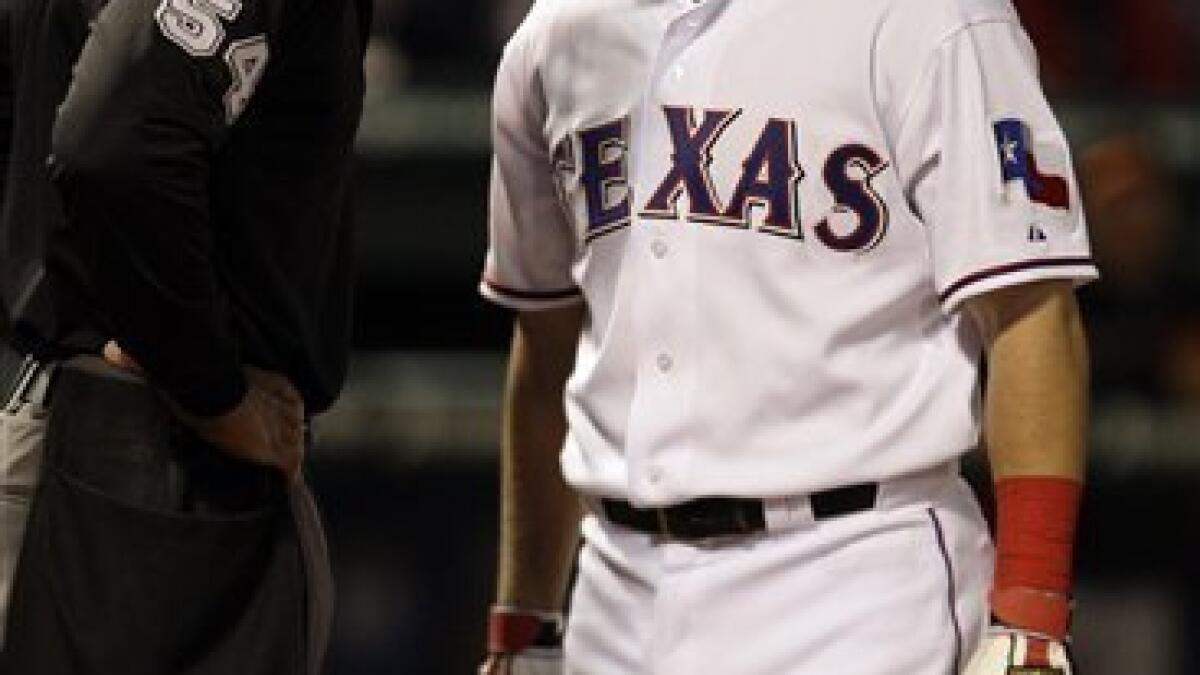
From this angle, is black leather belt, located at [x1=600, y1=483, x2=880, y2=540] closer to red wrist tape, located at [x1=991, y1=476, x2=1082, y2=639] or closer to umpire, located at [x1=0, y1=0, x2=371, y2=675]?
red wrist tape, located at [x1=991, y1=476, x2=1082, y2=639]

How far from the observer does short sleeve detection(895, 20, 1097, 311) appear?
320 centimetres

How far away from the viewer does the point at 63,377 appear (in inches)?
135

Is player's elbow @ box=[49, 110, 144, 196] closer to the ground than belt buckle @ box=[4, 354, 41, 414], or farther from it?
farther from it

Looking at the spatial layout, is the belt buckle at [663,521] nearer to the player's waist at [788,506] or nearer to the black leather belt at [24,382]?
the player's waist at [788,506]

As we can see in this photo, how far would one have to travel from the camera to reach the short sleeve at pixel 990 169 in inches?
126

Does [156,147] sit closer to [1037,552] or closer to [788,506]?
[788,506]

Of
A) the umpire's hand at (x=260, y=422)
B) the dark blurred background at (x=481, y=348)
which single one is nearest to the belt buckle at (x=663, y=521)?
the umpire's hand at (x=260, y=422)

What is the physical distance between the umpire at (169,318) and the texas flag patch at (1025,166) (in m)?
0.77

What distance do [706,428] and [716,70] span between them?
0.40 m

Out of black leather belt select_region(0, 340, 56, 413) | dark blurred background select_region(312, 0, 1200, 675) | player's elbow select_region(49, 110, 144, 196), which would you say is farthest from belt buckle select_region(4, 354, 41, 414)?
dark blurred background select_region(312, 0, 1200, 675)

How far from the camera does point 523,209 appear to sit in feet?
12.2

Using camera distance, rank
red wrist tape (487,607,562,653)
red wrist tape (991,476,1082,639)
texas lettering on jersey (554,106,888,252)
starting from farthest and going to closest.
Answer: red wrist tape (487,607,562,653), texas lettering on jersey (554,106,888,252), red wrist tape (991,476,1082,639)

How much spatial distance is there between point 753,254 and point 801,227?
0.20 feet

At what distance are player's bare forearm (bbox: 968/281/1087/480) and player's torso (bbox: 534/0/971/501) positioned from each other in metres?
0.08
